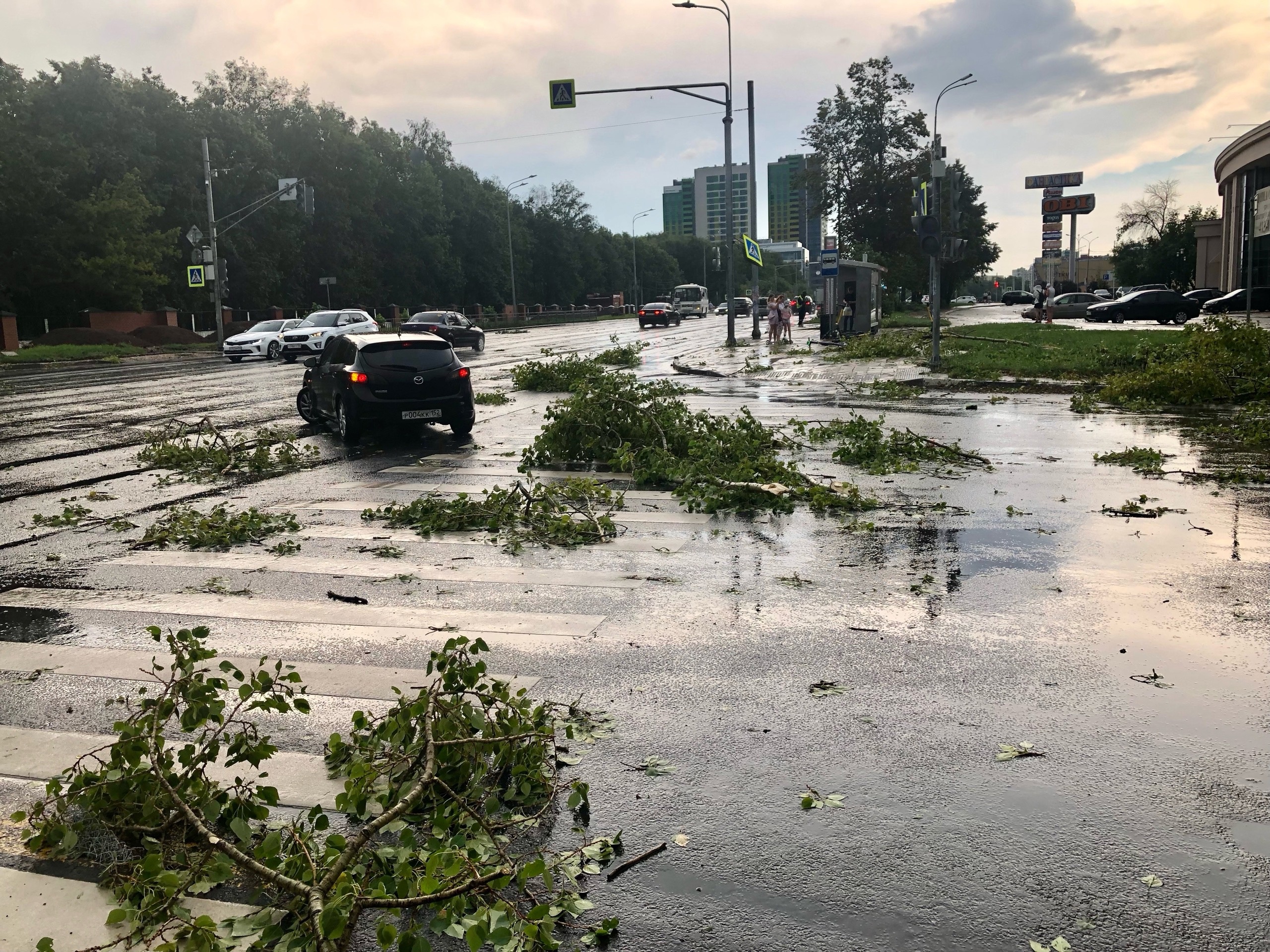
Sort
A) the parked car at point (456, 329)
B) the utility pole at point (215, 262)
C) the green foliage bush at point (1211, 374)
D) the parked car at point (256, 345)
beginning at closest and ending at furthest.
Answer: the green foliage bush at point (1211, 374) → the parked car at point (256, 345) → the parked car at point (456, 329) → the utility pole at point (215, 262)

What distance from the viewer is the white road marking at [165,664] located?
536cm

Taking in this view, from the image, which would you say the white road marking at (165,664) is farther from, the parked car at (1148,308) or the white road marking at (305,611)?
the parked car at (1148,308)

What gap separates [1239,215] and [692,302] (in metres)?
52.3

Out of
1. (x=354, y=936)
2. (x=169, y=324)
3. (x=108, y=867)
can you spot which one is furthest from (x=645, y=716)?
(x=169, y=324)

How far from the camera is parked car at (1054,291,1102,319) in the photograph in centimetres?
7687

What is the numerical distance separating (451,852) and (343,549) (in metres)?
5.52

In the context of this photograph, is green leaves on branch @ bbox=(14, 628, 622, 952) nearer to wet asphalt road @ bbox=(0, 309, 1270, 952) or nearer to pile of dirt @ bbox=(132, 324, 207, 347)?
wet asphalt road @ bbox=(0, 309, 1270, 952)

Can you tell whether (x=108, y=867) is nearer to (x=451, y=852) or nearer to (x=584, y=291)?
(x=451, y=852)

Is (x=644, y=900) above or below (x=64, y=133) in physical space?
below

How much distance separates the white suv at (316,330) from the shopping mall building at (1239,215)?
42.9m

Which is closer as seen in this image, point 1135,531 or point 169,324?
point 1135,531

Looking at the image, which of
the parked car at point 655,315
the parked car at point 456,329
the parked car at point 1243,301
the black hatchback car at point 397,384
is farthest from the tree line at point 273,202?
the black hatchback car at point 397,384

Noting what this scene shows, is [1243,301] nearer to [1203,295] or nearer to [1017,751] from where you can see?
[1203,295]

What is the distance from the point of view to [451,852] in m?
3.36
